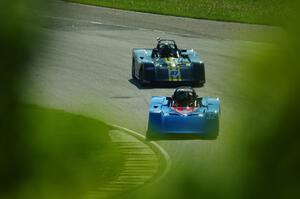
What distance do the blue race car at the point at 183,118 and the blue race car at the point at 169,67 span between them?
15.9ft

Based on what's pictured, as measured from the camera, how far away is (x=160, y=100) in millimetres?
20312

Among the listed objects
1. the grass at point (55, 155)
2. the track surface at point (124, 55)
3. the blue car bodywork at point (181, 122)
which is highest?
the grass at point (55, 155)

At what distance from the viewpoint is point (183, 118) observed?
19.4 meters

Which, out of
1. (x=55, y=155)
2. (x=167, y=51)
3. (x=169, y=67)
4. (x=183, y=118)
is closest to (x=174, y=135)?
(x=183, y=118)

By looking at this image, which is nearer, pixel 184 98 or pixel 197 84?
pixel 184 98

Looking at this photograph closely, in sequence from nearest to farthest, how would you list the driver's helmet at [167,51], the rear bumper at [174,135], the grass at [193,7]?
1. the rear bumper at [174,135]
2. the driver's helmet at [167,51]
3. the grass at [193,7]

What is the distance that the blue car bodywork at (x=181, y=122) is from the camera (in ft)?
63.0

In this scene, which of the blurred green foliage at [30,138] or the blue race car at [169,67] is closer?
the blurred green foliage at [30,138]

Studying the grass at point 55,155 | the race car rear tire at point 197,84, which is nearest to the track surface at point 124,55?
the race car rear tire at point 197,84

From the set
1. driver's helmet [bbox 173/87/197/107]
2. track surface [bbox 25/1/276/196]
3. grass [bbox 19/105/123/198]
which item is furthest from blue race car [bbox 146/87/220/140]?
grass [bbox 19/105/123/198]

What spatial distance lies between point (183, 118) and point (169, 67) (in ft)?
17.8

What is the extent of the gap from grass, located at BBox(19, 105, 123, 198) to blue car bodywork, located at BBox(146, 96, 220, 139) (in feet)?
57.2

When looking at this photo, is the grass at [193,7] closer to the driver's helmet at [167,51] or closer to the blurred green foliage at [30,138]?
the driver's helmet at [167,51]

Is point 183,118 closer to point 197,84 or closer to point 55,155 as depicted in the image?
point 197,84
